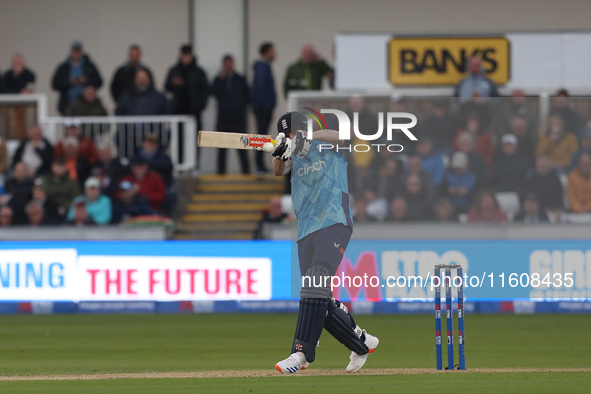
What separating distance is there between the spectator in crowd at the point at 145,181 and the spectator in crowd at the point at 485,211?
513 cm

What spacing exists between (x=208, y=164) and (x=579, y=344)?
10.8 meters

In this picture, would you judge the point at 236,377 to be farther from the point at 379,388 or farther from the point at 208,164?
the point at 208,164

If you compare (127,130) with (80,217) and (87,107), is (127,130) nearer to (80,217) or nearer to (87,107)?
Result: (87,107)

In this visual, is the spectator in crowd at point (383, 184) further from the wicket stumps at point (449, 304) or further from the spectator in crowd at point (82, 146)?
the wicket stumps at point (449, 304)

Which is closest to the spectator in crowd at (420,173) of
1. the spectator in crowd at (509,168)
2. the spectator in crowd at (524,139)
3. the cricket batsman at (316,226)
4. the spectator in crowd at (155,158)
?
the spectator in crowd at (509,168)

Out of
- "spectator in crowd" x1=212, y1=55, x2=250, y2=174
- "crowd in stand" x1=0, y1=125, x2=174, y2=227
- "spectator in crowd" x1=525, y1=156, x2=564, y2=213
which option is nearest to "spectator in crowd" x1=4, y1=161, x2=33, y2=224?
"crowd in stand" x1=0, y1=125, x2=174, y2=227

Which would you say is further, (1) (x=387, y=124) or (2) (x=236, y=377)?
(1) (x=387, y=124)

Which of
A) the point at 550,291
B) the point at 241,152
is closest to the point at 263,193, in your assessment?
the point at 241,152

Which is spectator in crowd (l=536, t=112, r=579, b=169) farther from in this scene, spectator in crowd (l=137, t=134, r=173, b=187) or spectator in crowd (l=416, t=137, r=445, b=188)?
spectator in crowd (l=137, t=134, r=173, b=187)

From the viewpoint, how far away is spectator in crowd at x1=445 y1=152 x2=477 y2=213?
52.6 ft

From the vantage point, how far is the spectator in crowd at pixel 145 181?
18188 millimetres

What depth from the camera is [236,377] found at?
30.8ft

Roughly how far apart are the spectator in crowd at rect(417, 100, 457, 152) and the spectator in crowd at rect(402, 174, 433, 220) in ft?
1.75

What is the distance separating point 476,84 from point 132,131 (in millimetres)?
6044
